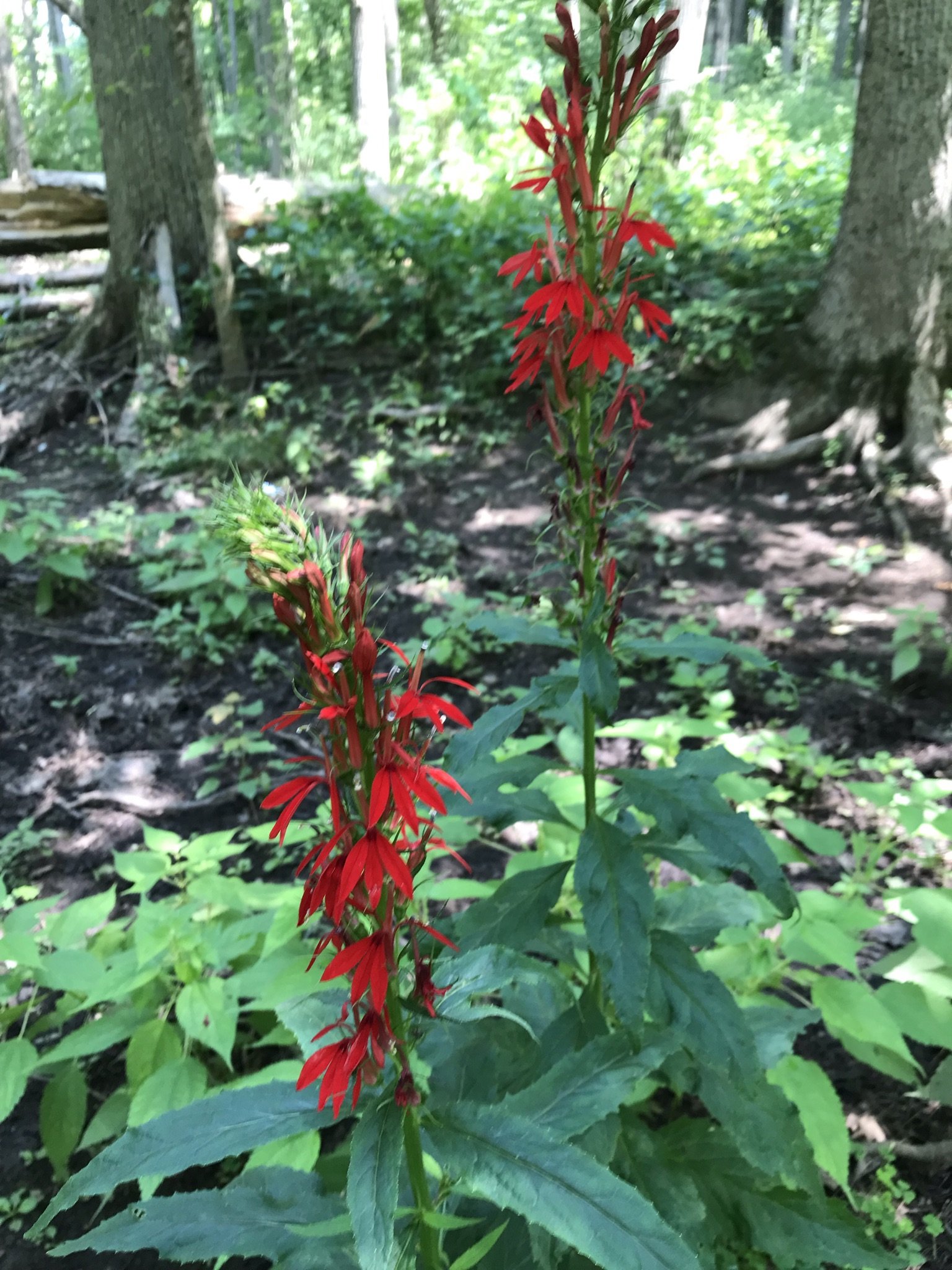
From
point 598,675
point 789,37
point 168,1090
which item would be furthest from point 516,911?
point 789,37

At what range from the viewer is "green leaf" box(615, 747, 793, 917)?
1.24 m

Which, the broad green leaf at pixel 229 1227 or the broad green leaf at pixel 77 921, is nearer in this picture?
the broad green leaf at pixel 229 1227

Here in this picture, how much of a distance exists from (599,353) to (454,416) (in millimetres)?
4872

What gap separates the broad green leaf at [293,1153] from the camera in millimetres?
1406

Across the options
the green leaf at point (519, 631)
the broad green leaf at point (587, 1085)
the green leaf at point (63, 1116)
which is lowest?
the green leaf at point (63, 1116)

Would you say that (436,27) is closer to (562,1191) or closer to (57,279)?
(57,279)

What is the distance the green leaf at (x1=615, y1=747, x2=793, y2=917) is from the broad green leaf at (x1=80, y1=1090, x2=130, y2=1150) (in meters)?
1.28

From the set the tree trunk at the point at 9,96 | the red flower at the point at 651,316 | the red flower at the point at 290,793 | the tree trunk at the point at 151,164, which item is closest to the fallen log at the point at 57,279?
the tree trunk at the point at 151,164

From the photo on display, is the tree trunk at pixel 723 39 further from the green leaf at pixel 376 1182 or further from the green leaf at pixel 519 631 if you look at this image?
the green leaf at pixel 376 1182

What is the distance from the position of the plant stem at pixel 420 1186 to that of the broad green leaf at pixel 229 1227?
12cm

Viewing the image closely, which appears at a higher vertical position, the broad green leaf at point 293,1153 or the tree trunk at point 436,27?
the tree trunk at point 436,27

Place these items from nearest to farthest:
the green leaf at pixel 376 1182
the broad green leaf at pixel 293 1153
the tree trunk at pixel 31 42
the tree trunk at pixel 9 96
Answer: the green leaf at pixel 376 1182 → the broad green leaf at pixel 293 1153 → the tree trunk at pixel 9 96 → the tree trunk at pixel 31 42

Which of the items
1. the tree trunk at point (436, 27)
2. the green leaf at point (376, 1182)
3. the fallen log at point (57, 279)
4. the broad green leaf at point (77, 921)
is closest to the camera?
the green leaf at point (376, 1182)

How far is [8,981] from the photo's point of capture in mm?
1875
